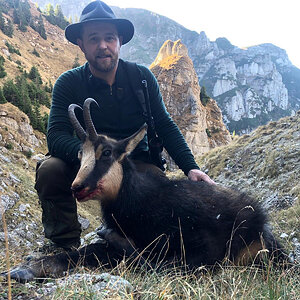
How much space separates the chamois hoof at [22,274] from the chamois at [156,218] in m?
0.15

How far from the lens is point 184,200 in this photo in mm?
3951

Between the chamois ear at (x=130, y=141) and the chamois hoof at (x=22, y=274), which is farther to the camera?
the chamois ear at (x=130, y=141)

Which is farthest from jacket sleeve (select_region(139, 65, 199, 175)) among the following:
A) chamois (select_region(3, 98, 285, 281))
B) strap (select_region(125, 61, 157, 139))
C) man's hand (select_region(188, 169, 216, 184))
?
chamois (select_region(3, 98, 285, 281))

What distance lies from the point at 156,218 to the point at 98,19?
3.43 metres

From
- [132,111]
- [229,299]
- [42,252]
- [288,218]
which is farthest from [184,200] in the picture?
[288,218]

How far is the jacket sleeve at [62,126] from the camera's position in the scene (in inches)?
182

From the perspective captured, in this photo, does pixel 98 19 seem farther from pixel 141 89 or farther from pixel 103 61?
pixel 141 89

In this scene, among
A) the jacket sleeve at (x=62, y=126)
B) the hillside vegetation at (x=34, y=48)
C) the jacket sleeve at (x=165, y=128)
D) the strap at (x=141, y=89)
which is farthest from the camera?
the hillside vegetation at (x=34, y=48)

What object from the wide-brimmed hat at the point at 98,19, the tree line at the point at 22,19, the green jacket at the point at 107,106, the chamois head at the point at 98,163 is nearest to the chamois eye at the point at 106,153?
the chamois head at the point at 98,163

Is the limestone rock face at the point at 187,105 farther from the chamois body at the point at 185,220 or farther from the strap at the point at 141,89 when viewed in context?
the chamois body at the point at 185,220

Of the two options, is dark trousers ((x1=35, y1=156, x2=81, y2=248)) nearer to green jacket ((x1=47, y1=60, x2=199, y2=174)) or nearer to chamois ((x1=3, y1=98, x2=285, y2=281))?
green jacket ((x1=47, y1=60, x2=199, y2=174))

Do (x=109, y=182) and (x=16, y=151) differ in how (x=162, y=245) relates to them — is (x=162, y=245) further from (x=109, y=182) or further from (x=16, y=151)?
(x=16, y=151)

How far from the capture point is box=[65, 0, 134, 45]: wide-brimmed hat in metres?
5.07

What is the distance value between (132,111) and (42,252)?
9.34 feet
